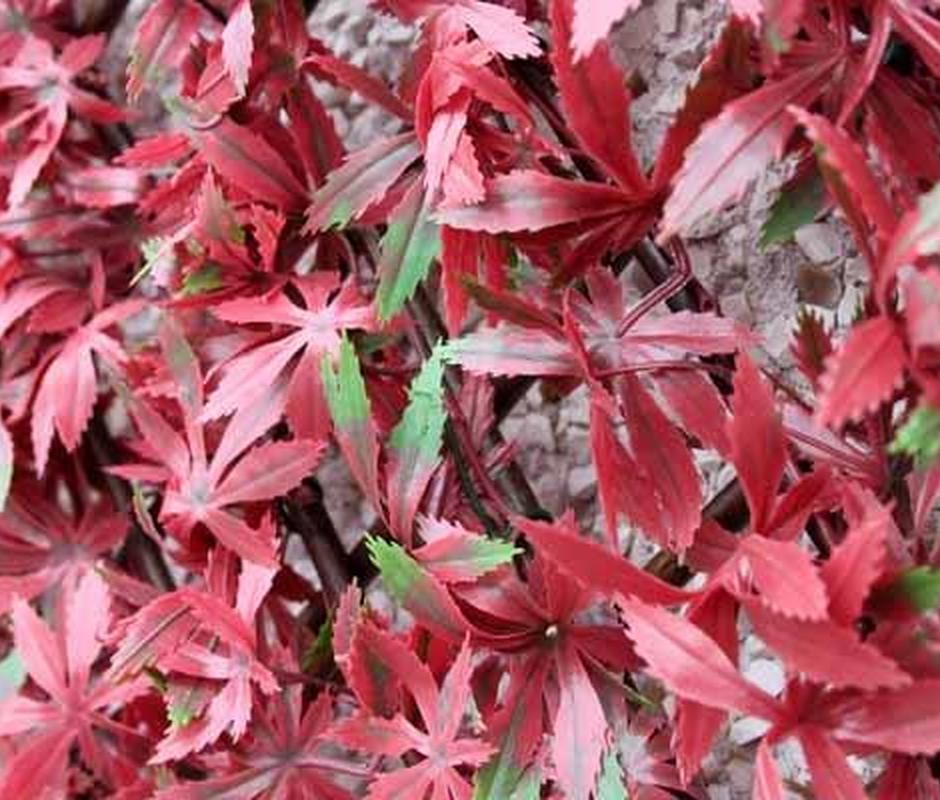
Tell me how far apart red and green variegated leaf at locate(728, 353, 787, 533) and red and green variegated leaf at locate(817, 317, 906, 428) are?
Answer: 0.08 metres

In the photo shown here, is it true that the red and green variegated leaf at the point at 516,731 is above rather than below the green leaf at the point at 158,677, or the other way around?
above

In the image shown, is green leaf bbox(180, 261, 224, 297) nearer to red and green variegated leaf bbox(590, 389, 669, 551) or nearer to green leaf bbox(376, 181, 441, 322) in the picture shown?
green leaf bbox(376, 181, 441, 322)

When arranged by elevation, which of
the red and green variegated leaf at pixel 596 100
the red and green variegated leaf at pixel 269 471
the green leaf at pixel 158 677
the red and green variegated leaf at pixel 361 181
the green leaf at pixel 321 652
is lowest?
the green leaf at pixel 158 677

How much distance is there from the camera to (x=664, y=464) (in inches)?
24.7

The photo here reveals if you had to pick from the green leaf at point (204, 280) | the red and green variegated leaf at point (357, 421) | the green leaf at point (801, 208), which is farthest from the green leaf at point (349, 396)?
the green leaf at point (801, 208)

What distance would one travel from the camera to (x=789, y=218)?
24.0 inches

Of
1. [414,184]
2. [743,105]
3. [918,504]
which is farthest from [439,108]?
[918,504]

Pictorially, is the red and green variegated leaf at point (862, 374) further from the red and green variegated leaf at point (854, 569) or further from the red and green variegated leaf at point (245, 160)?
the red and green variegated leaf at point (245, 160)

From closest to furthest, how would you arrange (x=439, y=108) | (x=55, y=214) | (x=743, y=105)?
(x=743, y=105) < (x=439, y=108) < (x=55, y=214)

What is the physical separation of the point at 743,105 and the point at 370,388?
0.28 m

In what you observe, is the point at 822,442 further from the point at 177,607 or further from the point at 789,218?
the point at 177,607

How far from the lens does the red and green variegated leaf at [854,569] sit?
1.66ft

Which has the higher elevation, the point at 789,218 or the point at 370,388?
the point at 789,218

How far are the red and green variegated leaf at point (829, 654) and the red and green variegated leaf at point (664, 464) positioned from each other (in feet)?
0.31
